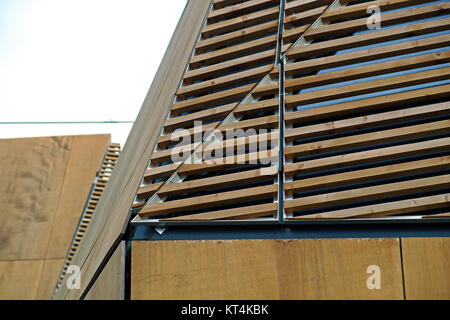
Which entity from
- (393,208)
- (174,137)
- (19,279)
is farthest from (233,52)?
(19,279)

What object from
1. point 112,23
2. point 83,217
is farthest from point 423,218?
point 112,23

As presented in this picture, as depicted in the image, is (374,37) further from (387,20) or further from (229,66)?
(229,66)

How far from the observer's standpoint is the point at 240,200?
13.2 feet

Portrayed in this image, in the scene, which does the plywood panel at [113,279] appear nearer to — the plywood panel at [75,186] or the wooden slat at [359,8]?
the wooden slat at [359,8]

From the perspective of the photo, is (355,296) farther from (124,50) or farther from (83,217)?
(124,50)

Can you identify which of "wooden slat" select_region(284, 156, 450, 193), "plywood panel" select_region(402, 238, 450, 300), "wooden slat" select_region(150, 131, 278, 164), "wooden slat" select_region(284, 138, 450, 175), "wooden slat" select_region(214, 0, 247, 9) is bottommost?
"plywood panel" select_region(402, 238, 450, 300)

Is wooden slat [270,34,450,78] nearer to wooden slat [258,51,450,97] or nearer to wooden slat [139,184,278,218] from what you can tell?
wooden slat [258,51,450,97]

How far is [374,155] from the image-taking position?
3.86 meters

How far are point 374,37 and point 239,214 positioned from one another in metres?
1.71

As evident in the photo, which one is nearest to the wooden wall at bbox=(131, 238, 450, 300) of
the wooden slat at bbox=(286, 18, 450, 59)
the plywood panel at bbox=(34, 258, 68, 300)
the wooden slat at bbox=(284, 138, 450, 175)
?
the wooden slat at bbox=(284, 138, 450, 175)

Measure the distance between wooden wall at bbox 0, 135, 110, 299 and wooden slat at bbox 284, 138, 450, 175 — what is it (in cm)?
812

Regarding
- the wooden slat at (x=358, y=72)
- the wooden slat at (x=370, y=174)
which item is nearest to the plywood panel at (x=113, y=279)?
the wooden slat at (x=370, y=174)

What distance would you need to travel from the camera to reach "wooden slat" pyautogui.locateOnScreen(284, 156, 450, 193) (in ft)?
12.3
